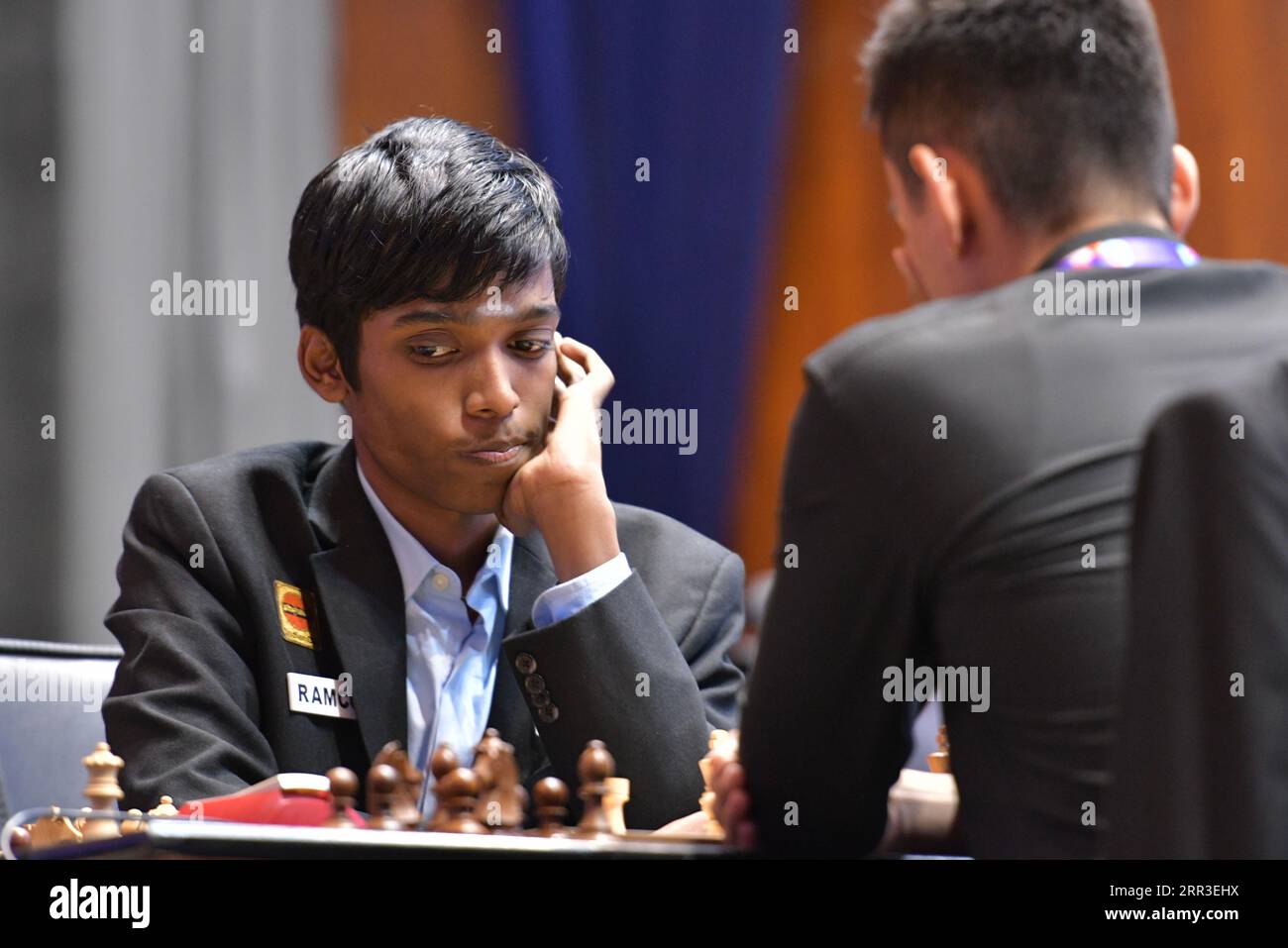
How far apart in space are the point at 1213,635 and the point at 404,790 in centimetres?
70

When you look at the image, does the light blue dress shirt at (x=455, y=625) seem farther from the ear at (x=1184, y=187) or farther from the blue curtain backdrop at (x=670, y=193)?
the blue curtain backdrop at (x=670, y=193)

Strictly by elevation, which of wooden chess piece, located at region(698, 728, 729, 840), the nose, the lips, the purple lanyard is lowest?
wooden chess piece, located at region(698, 728, 729, 840)

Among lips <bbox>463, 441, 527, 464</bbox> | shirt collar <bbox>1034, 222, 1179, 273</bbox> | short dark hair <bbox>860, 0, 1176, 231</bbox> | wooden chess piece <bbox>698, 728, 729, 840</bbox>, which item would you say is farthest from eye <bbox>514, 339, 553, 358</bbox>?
shirt collar <bbox>1034, 222, 1179, 273</bbox>

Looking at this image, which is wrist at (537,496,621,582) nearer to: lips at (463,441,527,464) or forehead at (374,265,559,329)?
lips at (463,441,527,464)

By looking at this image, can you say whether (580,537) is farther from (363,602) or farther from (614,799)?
(614,799)

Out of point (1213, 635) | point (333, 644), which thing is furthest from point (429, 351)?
point (1213, 635)

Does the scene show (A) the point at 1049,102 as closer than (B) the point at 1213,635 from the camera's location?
No

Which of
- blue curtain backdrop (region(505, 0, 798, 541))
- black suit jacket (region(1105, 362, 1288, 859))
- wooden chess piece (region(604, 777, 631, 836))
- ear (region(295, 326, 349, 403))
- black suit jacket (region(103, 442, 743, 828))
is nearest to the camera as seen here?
black suit jacket (region(1105, 362, 1288, 859))

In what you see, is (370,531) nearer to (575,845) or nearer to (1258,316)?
(575,845)

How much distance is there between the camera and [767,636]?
4.22 ft

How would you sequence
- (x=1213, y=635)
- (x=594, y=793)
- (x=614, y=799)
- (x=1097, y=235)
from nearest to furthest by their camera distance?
(x=1213, y=635) → (x=1097, y=235) → (x=594, y=793) → (x=614, y=799)

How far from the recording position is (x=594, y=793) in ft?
4.67

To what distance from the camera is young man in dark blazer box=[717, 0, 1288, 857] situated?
1194 mm
